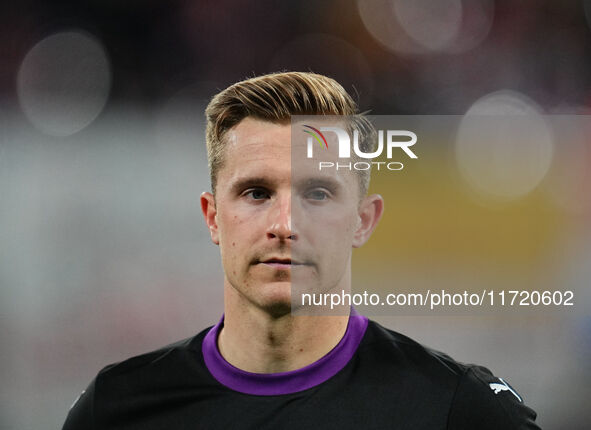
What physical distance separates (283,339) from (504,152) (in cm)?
223

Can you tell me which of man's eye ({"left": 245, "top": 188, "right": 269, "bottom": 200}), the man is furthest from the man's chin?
man's eye ({"left": 245, "top": 188, "right": 269, "bottom": 200})

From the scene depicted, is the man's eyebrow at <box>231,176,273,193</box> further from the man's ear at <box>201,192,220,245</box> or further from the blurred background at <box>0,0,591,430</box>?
the blurred background at <box>0,0,591,430</box>

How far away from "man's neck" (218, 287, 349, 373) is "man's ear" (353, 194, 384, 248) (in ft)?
0.92

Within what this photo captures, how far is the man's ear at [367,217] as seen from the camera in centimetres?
206

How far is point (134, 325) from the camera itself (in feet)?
13.3

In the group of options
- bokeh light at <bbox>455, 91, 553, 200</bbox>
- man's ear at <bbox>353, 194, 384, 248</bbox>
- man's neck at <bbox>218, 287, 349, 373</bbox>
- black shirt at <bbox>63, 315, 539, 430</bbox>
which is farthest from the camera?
bokeh light at <bbox>455, 91, 553, 200</bbox>

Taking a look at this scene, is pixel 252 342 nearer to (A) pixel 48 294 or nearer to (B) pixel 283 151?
(B) pixel 283 151

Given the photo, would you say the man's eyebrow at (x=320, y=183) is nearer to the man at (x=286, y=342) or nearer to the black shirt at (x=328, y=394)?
the man at (x=286, y=342)

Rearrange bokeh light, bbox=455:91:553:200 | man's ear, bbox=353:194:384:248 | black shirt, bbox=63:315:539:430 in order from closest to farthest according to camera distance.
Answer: black shirt, bbox=63:315:539:430
man's ear, bbox=353:194:384:248
bokeh light, bbox=455:91:553:200

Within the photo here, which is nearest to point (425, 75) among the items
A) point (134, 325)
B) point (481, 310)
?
point (481, 310)

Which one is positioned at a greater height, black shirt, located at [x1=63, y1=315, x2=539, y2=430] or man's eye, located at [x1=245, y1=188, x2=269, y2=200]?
man's eye, located at [x1=245, y1=188, x2=269, y2=200]

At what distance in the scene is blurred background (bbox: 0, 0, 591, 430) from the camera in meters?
3.77

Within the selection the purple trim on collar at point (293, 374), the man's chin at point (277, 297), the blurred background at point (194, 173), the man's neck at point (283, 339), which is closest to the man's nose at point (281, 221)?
the man's chin at point (277, 297)

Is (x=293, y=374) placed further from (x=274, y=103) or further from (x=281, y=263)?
(x=274, y=103)
